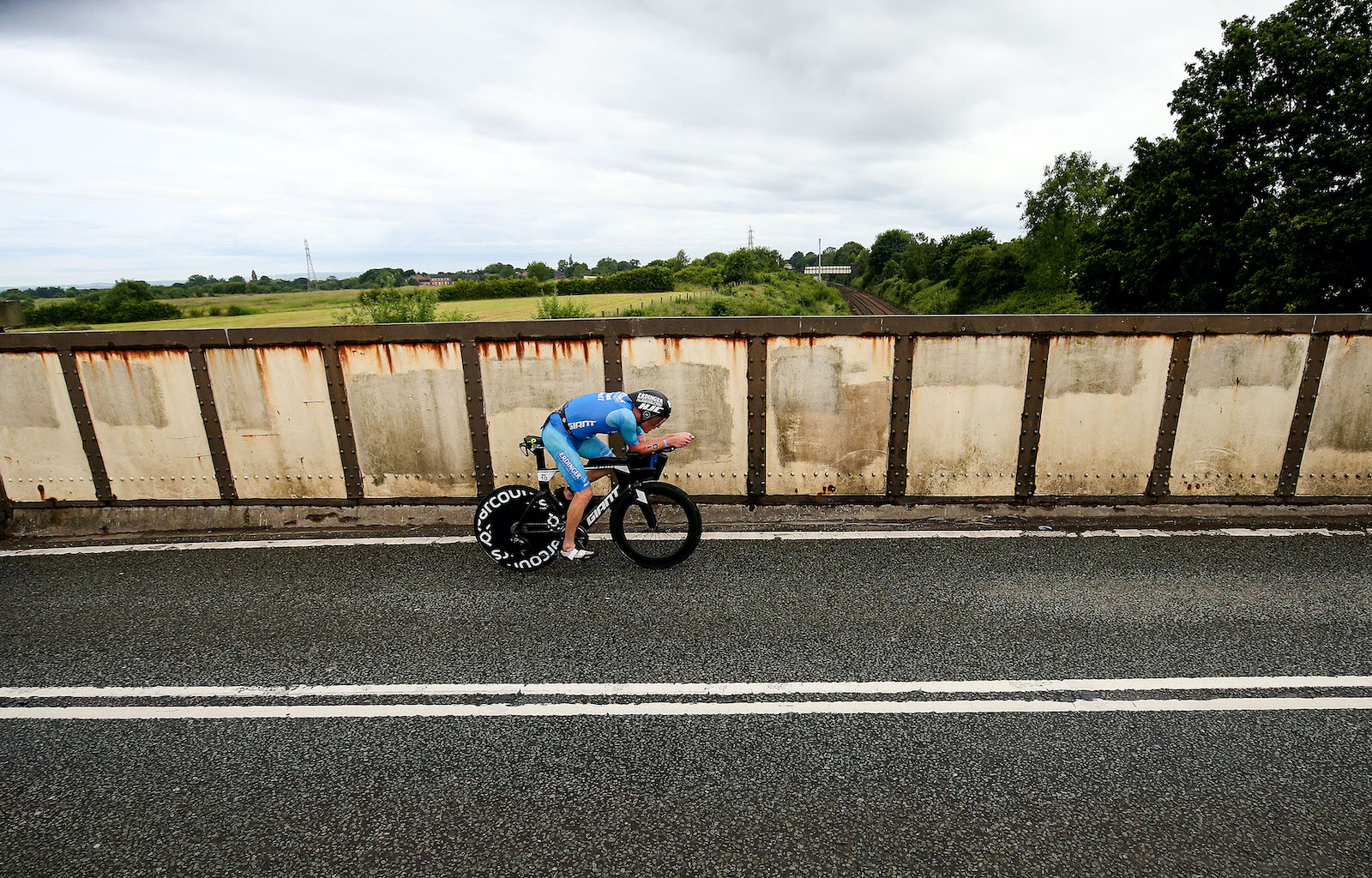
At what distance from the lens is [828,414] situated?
643 centimetres

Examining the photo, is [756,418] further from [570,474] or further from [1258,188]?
[1258,188]

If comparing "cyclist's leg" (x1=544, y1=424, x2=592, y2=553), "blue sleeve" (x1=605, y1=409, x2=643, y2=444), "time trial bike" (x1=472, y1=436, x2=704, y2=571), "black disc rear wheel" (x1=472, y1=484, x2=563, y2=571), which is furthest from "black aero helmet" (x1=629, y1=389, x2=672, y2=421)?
"black disc rear wheel" (x1=472, y1=484, x2=563, y2=571)

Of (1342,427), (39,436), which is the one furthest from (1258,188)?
(39,436)

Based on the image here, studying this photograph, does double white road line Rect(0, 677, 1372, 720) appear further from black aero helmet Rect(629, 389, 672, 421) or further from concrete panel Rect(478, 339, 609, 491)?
concrete panel Rect(478, 339, 609, 491)

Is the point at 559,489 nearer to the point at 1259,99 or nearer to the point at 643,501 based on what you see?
the point at 643,501

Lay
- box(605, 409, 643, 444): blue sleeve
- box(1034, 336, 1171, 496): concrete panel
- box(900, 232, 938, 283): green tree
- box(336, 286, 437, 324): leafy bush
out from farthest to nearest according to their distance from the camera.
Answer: box(900, 232, 938, 283): green tree, box(336, 286, 437, 324): leafy bush, box(1034, 336, 1171, 496): concrete panel, box(605, 409, 643, 444): blue sleeve

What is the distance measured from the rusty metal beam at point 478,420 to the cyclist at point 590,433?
1.30 meters

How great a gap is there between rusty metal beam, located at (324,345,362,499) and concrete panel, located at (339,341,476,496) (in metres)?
0.04

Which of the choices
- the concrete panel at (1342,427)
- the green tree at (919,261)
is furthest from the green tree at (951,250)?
the concrete panel at (1342,427)

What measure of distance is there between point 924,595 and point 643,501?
220 centimetres

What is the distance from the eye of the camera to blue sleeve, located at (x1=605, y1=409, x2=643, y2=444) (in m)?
5.07

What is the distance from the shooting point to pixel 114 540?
619cm

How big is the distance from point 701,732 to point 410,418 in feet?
14.5

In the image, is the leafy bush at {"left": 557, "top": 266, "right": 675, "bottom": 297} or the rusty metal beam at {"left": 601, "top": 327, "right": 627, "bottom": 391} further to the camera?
the leafy bush at {"left": 557, "top": 266, "right": 675, "bottom": 297}
